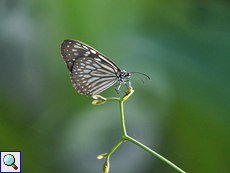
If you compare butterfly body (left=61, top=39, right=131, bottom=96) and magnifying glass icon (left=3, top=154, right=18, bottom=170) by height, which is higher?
butterfly body (left=61, top=39, right=131, bottom=96)

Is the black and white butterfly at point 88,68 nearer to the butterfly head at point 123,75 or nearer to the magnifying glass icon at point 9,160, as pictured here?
the butterfly head at point 123,75

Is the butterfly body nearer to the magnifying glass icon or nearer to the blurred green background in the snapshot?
the blurred green background

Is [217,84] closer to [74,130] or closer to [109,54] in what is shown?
[109,54]

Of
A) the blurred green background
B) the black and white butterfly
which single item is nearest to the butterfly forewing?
the black and white butterfly

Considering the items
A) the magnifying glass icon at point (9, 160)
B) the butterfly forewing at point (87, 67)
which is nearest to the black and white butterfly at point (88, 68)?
the butterfly forewing at point (87, 67)

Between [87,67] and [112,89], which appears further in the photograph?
[112,89]

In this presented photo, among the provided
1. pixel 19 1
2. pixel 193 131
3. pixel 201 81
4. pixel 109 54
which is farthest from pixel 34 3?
pixel 193 131

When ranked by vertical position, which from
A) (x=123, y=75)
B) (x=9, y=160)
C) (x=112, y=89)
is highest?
(x=123, y=75)

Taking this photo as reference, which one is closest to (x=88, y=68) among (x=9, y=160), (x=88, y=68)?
(x=88, y=68)

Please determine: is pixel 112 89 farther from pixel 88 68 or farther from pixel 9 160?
pixel 9 160
